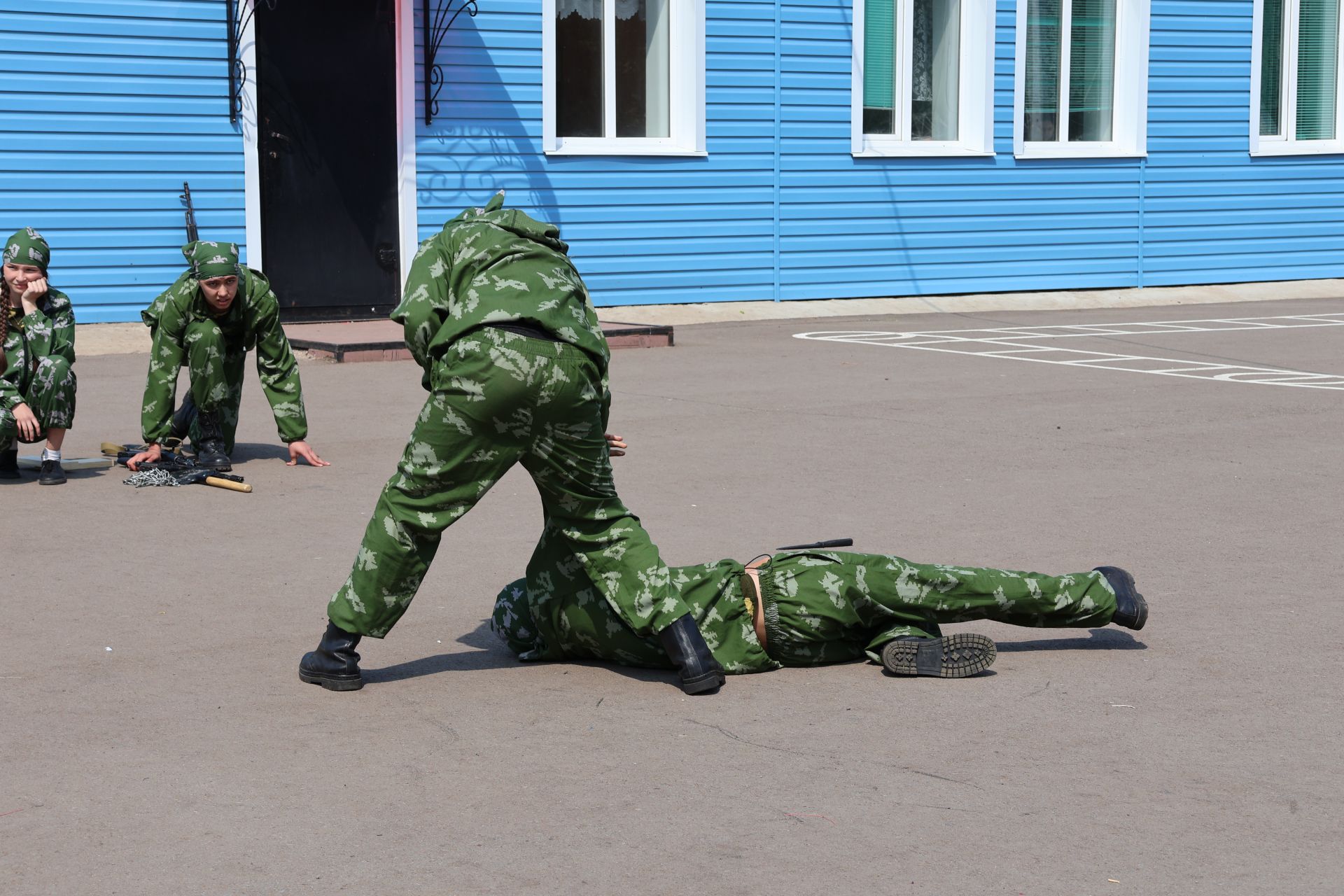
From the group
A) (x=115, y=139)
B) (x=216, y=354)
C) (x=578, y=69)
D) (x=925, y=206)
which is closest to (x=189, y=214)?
(x=115, y=139)

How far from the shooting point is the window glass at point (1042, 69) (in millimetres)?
19266

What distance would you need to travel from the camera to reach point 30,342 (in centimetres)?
845

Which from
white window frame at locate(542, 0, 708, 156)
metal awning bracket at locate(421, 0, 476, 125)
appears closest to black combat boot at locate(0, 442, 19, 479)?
metal awning bracket at locate(421, 0, 476, 125)

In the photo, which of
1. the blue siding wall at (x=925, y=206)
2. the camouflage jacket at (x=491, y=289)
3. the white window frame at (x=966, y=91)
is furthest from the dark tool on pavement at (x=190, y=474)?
the white window frame at (x=966, y=91)

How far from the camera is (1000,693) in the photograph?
4.88 metres

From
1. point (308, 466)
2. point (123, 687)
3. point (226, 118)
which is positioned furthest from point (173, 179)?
point (123, 687)

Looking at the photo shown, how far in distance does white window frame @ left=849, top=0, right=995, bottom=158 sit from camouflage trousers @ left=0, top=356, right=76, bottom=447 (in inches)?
448

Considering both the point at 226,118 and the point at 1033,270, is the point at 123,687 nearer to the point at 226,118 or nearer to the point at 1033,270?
the point at 226,118

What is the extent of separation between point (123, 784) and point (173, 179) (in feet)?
38.2

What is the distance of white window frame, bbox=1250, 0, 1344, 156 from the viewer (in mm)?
20484

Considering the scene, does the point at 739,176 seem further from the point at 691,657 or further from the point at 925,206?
the point at 691,657

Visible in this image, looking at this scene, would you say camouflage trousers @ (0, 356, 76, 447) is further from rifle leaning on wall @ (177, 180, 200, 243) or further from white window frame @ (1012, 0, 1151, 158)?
white window frame @ (1012, 0, 1151, 158)

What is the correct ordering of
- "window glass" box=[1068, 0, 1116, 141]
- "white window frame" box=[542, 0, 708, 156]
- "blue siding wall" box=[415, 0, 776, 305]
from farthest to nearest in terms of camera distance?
1. "window glass" box=[1068, 0, 1116, 141]
2. "white window frame" box=[542, 0, 708, 156]
3. "blue siding wall" box=[415, 0, 776, 305]

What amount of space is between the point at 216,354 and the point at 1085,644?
16.0 ft
